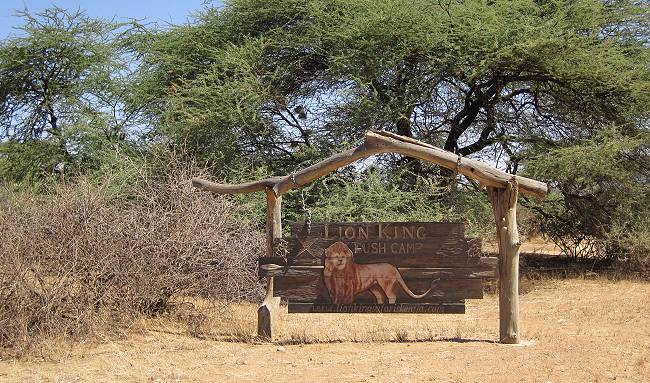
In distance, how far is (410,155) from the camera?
9.33m

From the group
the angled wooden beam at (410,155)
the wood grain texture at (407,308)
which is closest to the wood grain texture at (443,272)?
the wood grain texture at (407,308)

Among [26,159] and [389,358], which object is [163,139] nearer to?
[26,159]

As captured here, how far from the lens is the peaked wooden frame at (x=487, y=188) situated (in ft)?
29.2

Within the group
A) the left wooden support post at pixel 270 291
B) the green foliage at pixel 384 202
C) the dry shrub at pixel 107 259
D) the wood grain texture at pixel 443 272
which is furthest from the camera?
the green foliage at pixel 384 202

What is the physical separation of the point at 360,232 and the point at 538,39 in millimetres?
8078

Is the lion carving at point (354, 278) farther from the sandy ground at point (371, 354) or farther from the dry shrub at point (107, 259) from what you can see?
the dry shrub at point (107, 259)

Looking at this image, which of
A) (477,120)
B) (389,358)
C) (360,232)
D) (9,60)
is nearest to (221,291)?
(360,232)

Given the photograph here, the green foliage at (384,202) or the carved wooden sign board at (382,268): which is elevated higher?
the green foliage at (384,202)

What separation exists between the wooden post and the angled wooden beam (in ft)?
0.55

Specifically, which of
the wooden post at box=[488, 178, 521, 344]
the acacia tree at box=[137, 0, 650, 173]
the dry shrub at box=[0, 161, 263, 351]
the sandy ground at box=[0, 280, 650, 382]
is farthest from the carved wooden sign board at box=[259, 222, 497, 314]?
the acacia tree at box=[137, 0, 650, 173]

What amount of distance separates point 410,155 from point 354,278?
1647 millimetres

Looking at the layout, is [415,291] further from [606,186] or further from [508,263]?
[606,186]

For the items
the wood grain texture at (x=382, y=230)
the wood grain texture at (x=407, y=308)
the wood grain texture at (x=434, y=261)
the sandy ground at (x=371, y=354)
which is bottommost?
the sandy ground at (x=371, y=354)

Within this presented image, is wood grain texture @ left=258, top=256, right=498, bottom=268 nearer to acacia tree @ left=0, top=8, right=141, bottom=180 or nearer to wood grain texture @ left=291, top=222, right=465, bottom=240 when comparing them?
wood grain texture @ left=291, top=222, right=465, bottom=240
